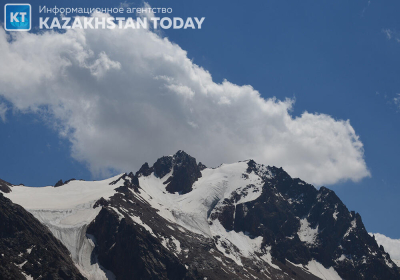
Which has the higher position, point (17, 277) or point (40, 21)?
point (40, 21)

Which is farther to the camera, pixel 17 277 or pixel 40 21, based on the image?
pixel 17 277

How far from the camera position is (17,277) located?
196 metres

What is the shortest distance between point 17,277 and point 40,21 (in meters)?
106

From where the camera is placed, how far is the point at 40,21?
174000 mm
